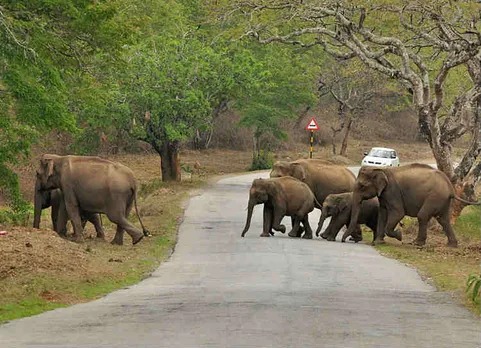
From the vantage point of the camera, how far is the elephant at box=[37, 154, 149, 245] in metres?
23.3

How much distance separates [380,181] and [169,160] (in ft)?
73.4

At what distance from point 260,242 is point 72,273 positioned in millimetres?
6568

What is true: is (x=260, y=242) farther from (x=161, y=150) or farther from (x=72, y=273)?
(x=161, y=150)

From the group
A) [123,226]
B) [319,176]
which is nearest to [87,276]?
[123,226]

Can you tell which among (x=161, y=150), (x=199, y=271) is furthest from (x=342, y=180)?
(x=161, y=150)

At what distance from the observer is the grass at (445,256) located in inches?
658

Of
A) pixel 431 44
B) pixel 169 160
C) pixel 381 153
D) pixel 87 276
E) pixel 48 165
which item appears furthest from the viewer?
pixel 381 153

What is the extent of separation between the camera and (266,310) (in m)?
12.1

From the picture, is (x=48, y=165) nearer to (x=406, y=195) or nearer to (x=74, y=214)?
(x=74, y=214)

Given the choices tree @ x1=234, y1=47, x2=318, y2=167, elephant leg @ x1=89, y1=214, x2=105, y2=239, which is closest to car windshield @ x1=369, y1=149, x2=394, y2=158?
tree @ x1=234, y1=47, x2=318, y2=167

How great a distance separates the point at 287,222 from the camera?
29.5 metres

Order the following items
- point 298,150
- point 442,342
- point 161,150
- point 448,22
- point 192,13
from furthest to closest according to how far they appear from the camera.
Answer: point 298,150, point 192,13, point 161,150, point 448,22, point 442,342

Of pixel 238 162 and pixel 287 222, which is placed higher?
pixel 287 222

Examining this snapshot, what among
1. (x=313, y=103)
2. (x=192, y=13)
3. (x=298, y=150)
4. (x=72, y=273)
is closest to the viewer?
(x=72, y=273)
